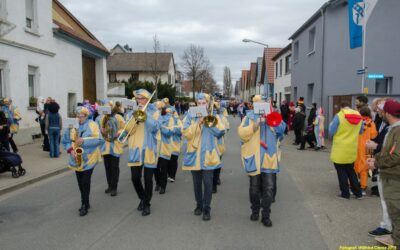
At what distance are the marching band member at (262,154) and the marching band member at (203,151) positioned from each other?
17.4 inches

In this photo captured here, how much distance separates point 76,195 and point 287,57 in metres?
23.6

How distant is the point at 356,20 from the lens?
41.1 feet

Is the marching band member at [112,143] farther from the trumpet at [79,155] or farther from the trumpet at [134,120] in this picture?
the trumpet at [79,155]

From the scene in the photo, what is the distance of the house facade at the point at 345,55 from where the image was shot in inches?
623

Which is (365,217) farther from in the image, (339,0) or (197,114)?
(339,0)

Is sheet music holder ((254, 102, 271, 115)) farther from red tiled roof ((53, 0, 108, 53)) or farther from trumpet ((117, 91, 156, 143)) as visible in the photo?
red tiled roof ((53, 0, 108, 53))

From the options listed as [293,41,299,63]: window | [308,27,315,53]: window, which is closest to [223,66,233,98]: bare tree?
[293,41,299,63]: window

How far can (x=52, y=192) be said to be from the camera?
24.0 feet

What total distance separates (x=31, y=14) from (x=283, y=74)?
1955 cm

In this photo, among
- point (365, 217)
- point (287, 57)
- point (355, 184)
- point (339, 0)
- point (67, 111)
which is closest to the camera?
point (365, 217)

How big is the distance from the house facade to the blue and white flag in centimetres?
232

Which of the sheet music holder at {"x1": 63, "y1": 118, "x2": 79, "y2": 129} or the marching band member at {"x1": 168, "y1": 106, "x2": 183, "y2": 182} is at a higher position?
the sheet music holder at {"x1": 63, "y1": 118, "x2": 79, "y2": 129}

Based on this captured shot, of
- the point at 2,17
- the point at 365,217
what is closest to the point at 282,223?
the point at 365,217

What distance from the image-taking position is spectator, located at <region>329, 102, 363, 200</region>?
6.45 metres
